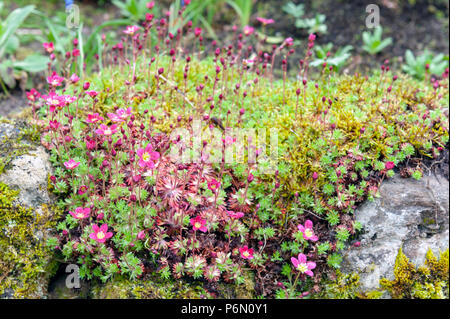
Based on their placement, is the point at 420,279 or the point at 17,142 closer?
the point at 420,279

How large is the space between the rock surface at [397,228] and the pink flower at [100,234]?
5.95ft

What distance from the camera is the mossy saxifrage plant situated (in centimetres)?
304

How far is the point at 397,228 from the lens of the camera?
131 inches

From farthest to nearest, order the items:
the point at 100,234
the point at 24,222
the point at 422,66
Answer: the point at 422,66 → the point at 24,222 → the point at 100,234

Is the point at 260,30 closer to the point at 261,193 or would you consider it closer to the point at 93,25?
the point at 93,25

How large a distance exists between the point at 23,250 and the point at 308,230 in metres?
2.08

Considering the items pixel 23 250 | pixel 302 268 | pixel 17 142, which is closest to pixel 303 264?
pixel 302 268

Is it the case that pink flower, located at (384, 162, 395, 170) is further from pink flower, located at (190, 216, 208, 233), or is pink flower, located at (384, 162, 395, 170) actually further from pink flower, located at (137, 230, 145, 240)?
pink flower, located at (137, 230, 145, 240)

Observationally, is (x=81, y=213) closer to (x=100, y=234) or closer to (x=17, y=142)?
→ (x=100, y=234)

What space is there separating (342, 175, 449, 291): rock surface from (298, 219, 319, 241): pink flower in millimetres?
417

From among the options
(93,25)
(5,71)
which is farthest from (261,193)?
(93,25)

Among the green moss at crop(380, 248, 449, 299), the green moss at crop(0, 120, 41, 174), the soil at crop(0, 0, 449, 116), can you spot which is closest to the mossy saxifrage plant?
the green moss at crop(0, 120, 41, 174)

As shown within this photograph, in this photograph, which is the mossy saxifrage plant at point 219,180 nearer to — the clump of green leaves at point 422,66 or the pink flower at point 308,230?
the pink flower at point 308,230

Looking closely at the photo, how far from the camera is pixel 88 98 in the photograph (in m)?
3.92
